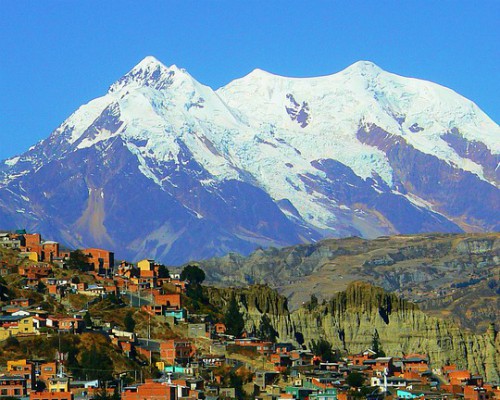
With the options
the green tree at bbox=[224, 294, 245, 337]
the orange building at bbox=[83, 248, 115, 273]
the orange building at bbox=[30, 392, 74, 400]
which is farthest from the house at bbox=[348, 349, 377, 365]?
the orange building at bbox=[30, 392, 74, 400]

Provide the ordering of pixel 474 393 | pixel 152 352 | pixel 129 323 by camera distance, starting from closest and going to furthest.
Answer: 1. pixel 474 393
2. pixel 152 352
3. pixel 129 323

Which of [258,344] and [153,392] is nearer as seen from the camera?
[153,392]

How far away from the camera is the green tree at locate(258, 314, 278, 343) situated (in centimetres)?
17588

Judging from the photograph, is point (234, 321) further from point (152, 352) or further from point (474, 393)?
point (474, 393)

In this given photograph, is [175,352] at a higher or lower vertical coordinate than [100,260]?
lower

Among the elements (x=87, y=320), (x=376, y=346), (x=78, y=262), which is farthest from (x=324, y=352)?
(x=78, y=262)

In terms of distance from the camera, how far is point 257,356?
154 meters

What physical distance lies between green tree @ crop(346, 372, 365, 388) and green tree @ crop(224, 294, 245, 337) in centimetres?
2245

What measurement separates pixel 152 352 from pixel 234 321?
23974mm

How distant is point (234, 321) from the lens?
561 feet

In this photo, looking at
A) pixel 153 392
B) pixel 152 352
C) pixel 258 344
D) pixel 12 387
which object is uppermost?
pixel 258 344

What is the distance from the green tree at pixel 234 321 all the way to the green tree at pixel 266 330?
2459 millimetres

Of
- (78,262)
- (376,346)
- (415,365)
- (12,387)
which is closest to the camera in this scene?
(12,387)

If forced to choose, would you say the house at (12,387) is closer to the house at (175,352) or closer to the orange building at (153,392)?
the orange building at (153,392)
